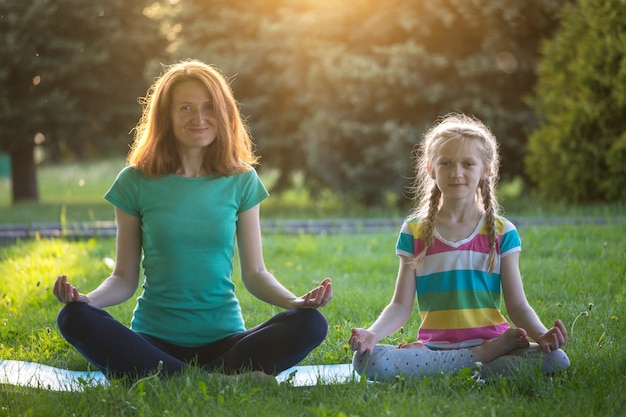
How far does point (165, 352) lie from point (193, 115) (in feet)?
3.39

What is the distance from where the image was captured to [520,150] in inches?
474

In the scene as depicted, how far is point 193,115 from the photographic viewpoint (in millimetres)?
3697

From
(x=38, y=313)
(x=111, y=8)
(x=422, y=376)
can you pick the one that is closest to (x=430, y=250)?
(x=422, y=376)

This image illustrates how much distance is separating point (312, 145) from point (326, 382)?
9.34 metres

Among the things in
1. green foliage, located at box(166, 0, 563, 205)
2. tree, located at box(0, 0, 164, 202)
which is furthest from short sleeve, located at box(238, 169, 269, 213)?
tree, located at box(0, 0, 164, 202)

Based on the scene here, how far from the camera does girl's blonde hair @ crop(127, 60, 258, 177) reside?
3740mm

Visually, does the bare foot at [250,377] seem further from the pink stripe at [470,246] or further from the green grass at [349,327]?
the pink stripe at [470,246]

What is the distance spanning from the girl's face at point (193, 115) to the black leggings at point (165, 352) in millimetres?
847

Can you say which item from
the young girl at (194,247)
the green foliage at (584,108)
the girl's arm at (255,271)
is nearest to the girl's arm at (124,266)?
the young girl at (194,247)

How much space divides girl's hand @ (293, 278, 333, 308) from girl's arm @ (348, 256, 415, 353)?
0.70 feet

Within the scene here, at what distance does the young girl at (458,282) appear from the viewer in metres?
3.52

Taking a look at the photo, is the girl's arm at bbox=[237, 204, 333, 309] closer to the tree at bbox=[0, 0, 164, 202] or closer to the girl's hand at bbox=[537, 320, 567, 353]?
the girl's hand at bbox=[537, 320, 567, 353]

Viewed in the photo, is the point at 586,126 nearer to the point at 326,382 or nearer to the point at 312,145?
the point at 312,145

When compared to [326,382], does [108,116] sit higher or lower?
higher
